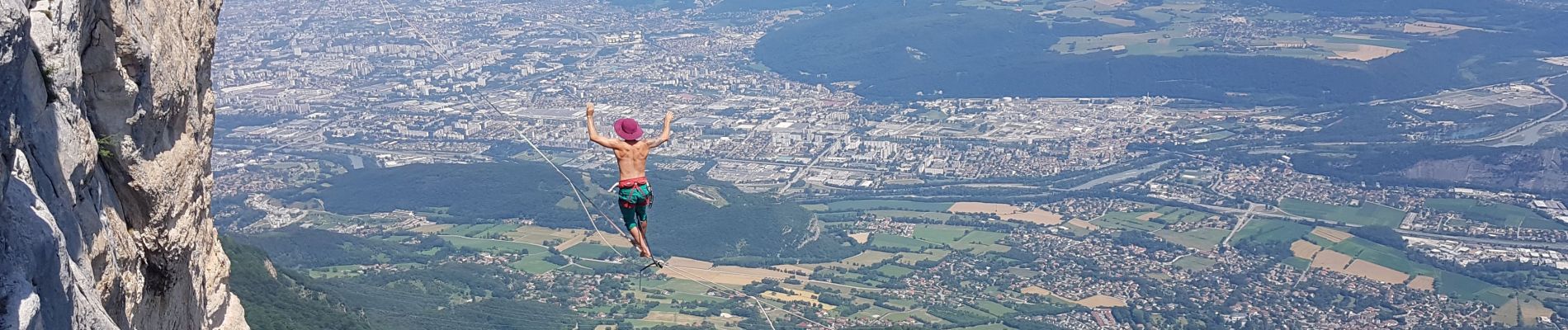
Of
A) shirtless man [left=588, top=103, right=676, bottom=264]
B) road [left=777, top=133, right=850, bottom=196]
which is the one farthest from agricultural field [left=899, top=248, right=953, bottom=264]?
shirtless man [left=588, top=103, right=676, bottom=264]

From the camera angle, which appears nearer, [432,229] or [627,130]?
[627,130]

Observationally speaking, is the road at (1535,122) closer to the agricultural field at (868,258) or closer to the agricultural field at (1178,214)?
the agricultural field at (1178,214)

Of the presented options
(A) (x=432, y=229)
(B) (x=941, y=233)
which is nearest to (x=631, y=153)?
(A) (x=432, y=229)

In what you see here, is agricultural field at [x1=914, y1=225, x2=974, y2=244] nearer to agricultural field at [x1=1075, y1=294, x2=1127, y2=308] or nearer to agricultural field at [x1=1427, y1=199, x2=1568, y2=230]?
agricultural field at [x1=1075, y1=294, x2=1127, y2=308]

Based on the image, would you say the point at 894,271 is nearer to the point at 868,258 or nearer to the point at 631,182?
the point at 868,258

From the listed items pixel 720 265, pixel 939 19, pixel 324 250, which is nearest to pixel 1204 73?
pixel 939 19
